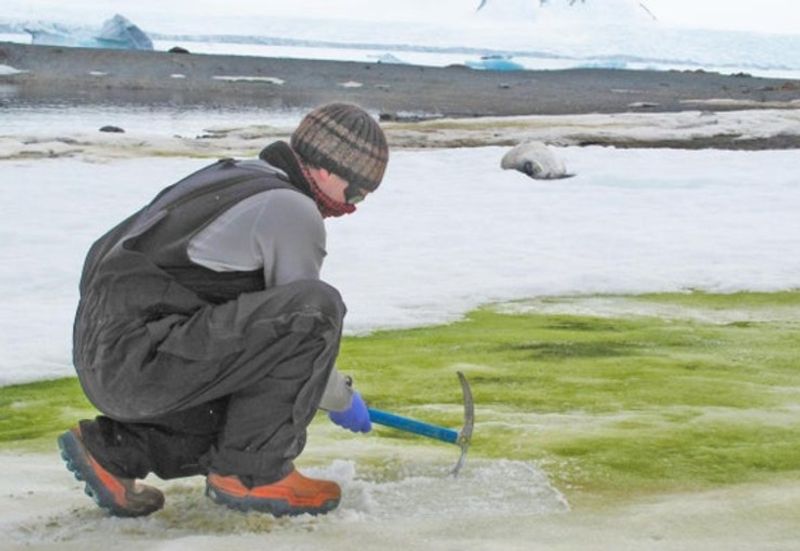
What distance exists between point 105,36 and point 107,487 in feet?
277

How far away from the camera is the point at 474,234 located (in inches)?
438

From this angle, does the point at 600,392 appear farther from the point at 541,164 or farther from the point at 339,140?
the point at 541,164

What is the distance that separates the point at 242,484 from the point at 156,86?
58559mm

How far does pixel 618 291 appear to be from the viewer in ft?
26.6

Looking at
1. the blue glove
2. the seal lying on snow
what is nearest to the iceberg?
the seal lying on snow

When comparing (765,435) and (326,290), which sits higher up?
(326,290)

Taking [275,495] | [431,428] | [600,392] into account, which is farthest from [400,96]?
[275,495]

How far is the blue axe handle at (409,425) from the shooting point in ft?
11.5

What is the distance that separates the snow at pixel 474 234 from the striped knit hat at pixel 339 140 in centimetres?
283

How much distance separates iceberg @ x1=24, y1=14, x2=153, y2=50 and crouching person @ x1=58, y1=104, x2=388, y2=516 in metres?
80.9

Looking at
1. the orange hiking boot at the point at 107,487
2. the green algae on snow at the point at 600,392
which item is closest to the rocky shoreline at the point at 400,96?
the green algae on snow at the point at 600,392

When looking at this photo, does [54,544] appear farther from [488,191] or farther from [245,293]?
[488,191]

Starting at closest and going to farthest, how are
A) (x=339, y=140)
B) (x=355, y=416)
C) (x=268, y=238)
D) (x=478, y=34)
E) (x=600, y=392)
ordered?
(x=268, y=238)
(x=339, y=140)
(x=355, y=416)
(x=600, y=392)
(x=478, y=34)

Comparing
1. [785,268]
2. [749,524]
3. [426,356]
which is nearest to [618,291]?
[785,268]
